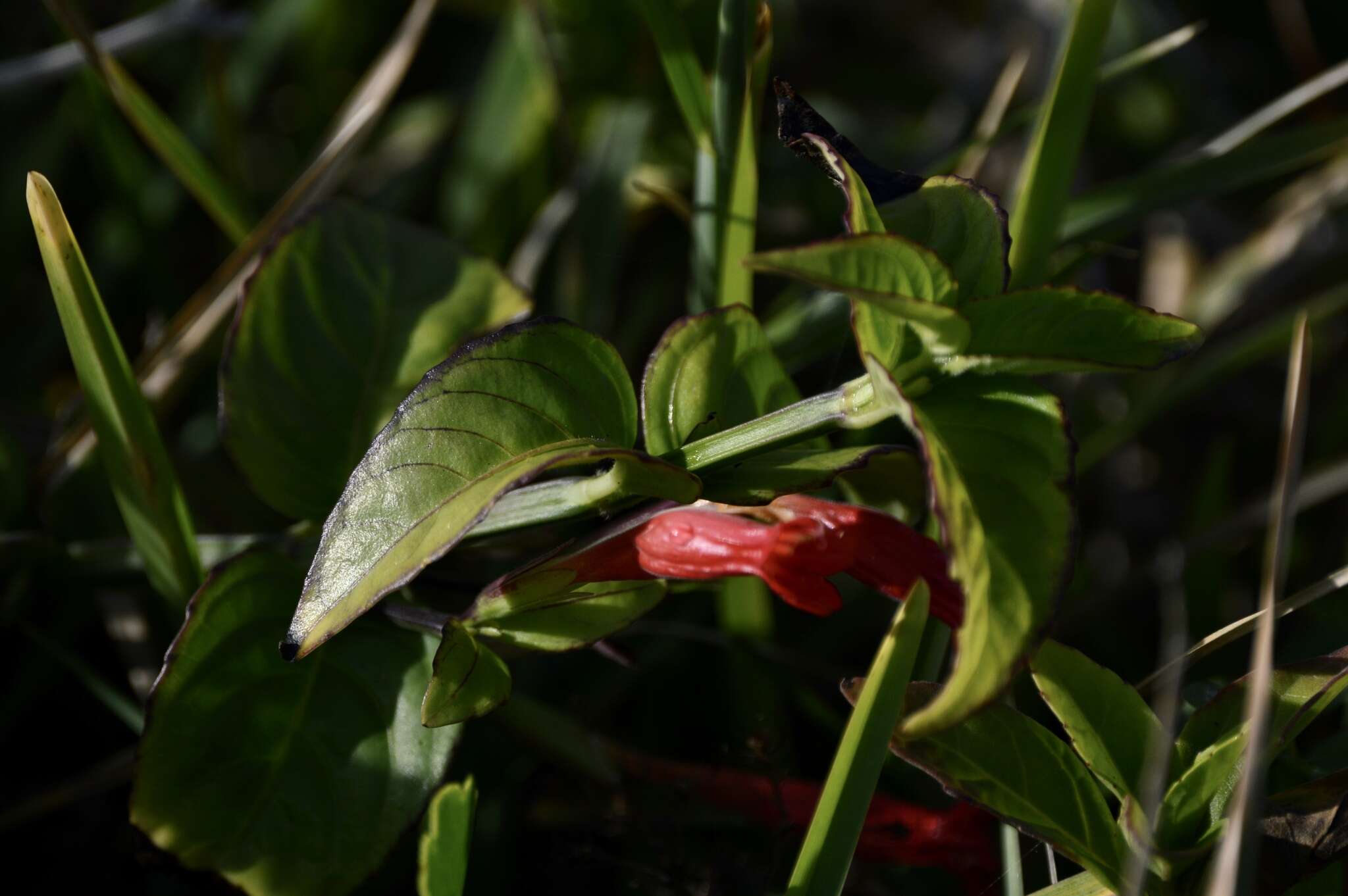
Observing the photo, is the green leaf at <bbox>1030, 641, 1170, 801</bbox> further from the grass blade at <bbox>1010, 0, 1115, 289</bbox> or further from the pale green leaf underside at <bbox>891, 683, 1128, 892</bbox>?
the grass blade at <bbox>1010, 0, 1115, 289</bbox>

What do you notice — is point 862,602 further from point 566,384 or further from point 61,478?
point 61,478

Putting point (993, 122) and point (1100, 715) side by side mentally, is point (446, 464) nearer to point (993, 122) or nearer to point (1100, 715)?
point (1100, 715)

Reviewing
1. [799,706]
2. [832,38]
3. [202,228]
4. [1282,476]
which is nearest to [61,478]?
[202,228]

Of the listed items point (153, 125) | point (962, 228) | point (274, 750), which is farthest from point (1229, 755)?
point (153, 125)

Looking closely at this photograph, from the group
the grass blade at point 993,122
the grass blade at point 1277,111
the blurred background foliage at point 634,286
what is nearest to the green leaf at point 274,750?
the blurred background foliage at point 634,286

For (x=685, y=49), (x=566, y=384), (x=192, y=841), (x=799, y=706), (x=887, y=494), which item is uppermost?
(x=685, y=49)

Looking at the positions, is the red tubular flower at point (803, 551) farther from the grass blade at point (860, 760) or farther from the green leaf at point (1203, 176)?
the green leaf at point (1203, 176)

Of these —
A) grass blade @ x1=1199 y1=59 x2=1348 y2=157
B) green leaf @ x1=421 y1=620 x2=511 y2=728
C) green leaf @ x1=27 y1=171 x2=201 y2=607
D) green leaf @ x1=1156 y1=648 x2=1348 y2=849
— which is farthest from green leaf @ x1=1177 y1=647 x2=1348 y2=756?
green leaf @ x1=27 y1=171 x2=201 y2=607
